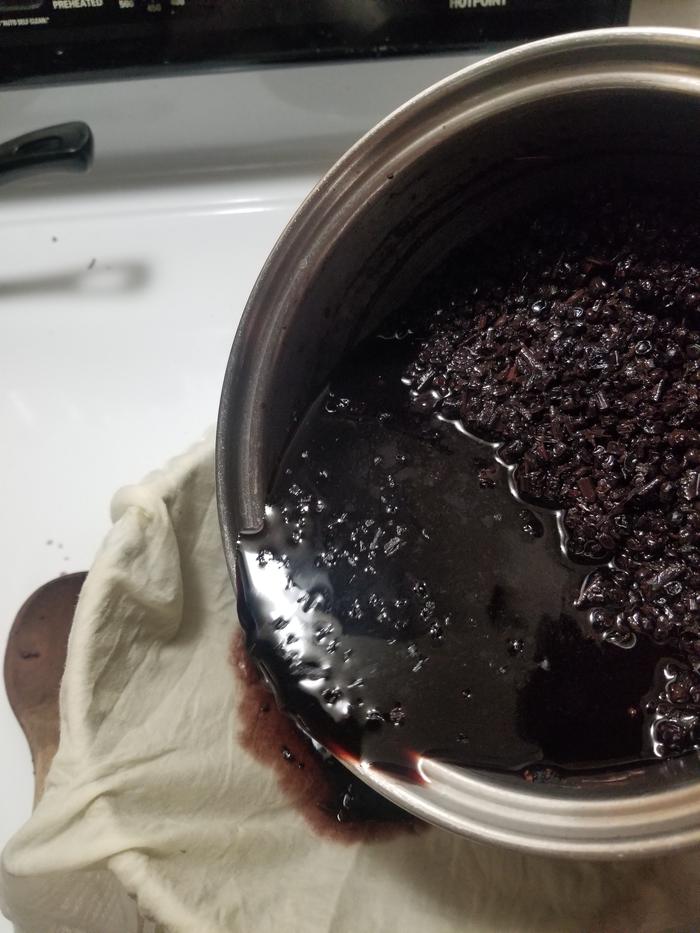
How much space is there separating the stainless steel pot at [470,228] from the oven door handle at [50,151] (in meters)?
0.43

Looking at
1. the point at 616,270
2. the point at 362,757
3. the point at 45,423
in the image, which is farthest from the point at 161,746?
the point at 616,270

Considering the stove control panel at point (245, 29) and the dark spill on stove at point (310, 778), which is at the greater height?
the stove control panel at point (245, 29)

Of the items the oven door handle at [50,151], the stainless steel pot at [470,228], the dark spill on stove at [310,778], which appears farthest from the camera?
the oven door handle at [50,151]

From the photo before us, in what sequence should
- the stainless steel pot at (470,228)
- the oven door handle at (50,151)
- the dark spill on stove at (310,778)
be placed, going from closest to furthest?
the stainless steel pot at (470,228)
the dark spill on stove at (310,778)
the oven door handle at (50,151)

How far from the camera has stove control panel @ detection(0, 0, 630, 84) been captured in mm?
963

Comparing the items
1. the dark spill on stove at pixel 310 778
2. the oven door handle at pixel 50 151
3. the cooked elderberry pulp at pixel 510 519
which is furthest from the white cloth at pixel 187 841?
the oven door handle at pixel 50 151

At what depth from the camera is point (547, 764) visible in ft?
2.54

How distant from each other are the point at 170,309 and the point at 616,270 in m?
0.64

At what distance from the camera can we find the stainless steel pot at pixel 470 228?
2.28ft

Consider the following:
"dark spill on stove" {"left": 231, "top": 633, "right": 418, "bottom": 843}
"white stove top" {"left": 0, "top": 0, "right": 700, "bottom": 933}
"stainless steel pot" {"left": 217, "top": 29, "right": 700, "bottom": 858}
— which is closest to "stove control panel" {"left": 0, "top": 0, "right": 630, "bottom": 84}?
"white stove top" {"left": 0, "top": 0, "right": 700, "bottom": 933}

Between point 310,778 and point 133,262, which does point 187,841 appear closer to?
point 310,778

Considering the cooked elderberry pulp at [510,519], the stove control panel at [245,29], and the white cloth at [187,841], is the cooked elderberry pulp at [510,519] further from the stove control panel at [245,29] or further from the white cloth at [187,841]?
the stove control panel at [245,29]

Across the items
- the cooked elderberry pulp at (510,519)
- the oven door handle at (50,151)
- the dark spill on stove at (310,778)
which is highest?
the oven door handle at (50,151)

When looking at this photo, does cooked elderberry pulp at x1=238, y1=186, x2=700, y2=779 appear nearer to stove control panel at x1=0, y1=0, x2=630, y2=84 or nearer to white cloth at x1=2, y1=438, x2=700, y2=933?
white cloth at x1=2, y1=438, x2=700, y2=933
